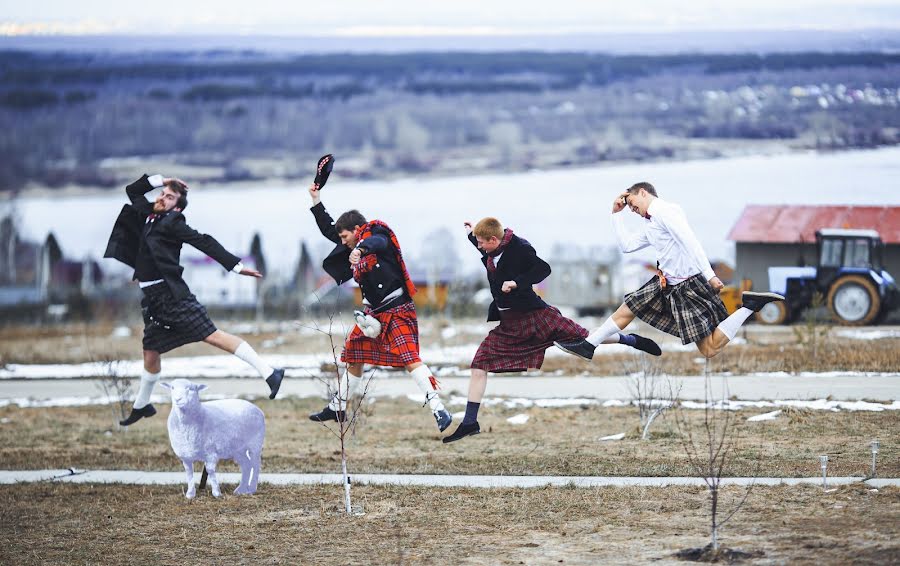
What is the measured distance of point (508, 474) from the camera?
11.6 metres

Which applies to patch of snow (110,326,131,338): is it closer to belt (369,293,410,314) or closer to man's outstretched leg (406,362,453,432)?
belt (369,293,410,314)

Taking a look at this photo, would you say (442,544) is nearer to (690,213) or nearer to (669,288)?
(669,288)

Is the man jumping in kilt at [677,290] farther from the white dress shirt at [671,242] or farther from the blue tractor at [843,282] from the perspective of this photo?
the blue tractor at [843,282]

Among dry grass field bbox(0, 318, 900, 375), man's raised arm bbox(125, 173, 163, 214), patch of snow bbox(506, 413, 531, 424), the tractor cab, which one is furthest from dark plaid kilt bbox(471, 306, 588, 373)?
the tractor cab

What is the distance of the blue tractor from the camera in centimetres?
2641

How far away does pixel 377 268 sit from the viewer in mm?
10789

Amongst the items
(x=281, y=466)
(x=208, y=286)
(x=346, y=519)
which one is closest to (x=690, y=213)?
(x=208, y=286)

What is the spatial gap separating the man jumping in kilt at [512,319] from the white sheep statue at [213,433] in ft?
5.82

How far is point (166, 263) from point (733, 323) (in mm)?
5201

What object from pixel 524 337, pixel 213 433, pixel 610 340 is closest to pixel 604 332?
pixel 610 340

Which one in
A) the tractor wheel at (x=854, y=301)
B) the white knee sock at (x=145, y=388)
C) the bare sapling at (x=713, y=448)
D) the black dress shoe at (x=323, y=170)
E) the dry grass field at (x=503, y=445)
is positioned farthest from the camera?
the tractor wheel at (x=854, y=301)

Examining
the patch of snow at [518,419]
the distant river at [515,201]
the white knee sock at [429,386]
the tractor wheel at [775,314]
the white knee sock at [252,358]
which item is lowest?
the patch of snow at [518,419]

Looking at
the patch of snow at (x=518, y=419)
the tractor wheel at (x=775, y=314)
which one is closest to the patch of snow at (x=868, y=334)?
the tractor wheel at (x=775, y=314)

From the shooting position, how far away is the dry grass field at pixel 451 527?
27.8ft
